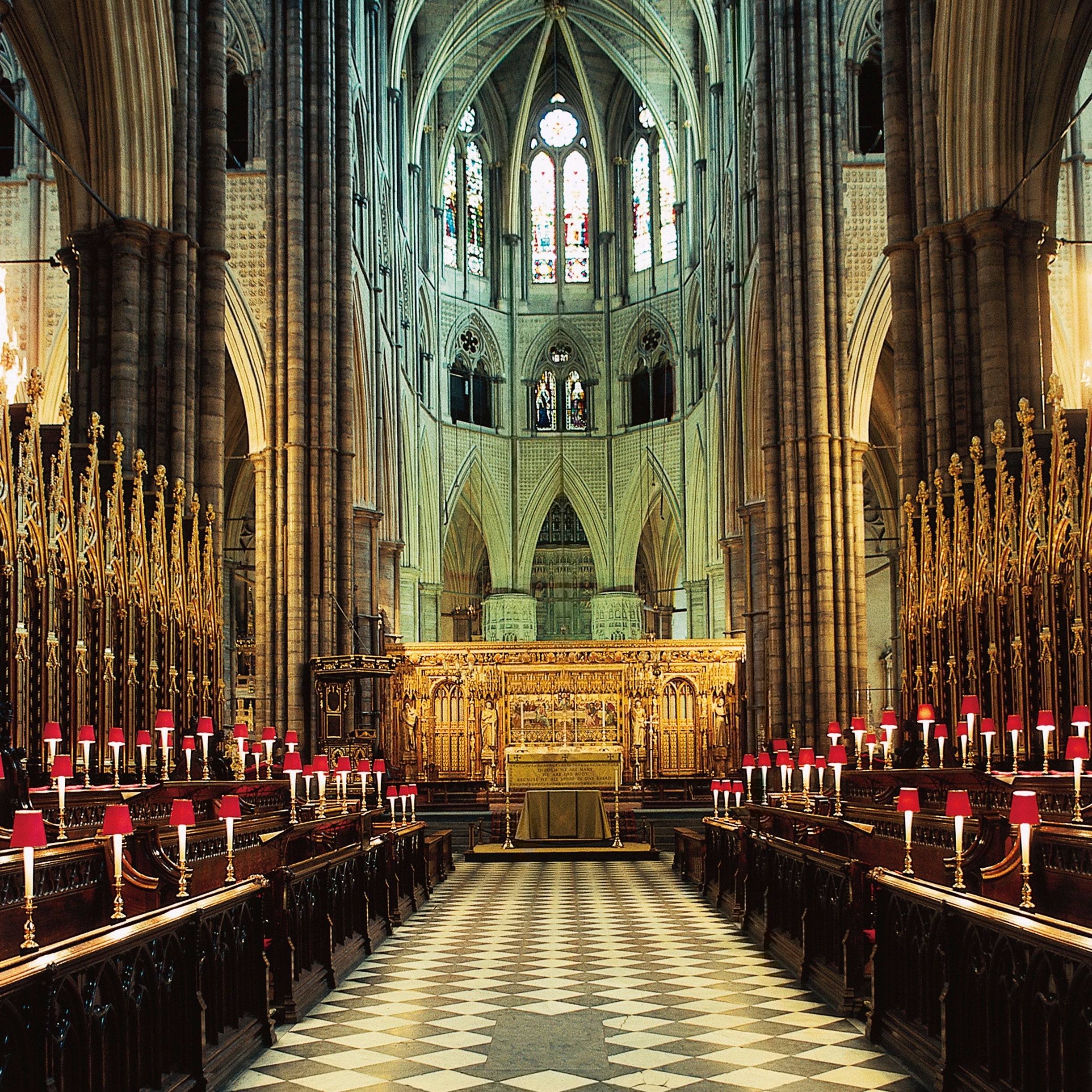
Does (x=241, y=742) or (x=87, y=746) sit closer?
(x=87, y=746)

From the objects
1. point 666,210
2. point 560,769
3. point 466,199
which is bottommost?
point 560,769

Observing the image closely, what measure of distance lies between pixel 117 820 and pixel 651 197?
136 ft

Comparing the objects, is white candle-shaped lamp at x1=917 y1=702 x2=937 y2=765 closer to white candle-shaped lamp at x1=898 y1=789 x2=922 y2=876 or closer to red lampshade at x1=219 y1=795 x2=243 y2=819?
white candle-shaped lamp at x1=898 y1=789 x2=922 y2=876

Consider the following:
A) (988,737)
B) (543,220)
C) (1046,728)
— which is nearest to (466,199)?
(543,220)

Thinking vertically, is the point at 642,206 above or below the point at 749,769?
above

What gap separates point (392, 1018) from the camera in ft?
26.1

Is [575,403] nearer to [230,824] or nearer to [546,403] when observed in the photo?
[546,403]

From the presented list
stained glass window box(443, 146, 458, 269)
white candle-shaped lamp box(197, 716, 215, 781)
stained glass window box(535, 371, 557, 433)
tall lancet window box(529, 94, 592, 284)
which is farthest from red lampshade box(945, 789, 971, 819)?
tall lancet window box(529, 94, 592, 284)

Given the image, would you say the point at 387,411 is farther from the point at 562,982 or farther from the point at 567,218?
the point at 562,982

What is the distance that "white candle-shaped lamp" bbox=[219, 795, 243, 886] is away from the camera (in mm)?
7844

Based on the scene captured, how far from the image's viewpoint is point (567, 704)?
28.0 m

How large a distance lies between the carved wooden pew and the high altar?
2062cm

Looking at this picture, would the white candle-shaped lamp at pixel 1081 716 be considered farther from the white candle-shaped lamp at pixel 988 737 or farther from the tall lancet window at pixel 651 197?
the tall lancet window at pixel 651 197

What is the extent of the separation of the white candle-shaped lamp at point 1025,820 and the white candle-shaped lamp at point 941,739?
23.4ft
